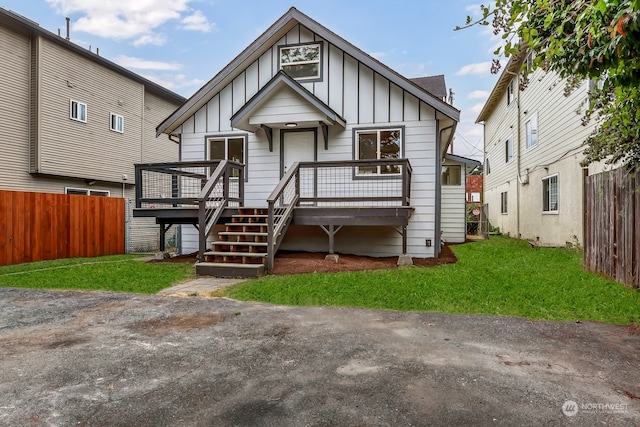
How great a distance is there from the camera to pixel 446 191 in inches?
579

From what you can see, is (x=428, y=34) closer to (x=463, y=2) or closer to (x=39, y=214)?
(x=463, y=2)

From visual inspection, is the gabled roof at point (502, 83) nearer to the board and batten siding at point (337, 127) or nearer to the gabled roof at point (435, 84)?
the gabled roof at point (435, 84)

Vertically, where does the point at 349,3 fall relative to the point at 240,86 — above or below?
above

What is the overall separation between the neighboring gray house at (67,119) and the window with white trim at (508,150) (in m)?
15.2

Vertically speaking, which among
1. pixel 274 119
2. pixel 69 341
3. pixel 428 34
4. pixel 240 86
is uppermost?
pixel 428 34

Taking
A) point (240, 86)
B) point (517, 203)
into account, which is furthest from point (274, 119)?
point (517, 203)

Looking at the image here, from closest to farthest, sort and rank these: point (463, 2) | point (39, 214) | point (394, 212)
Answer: point (463, 2)
point (394, 212)
point (39, 214)

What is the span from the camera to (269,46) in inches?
405

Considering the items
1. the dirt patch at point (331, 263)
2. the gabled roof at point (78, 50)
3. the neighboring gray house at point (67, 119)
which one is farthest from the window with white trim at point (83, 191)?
the dirt patch at point (331, 263)

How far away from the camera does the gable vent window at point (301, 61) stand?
33.0ft

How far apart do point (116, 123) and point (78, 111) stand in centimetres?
175

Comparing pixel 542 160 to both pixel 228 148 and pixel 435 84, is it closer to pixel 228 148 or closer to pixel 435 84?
pixel 435 84

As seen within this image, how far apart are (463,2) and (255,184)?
21.0ft

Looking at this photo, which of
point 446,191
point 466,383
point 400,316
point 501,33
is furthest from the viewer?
point 446,191
